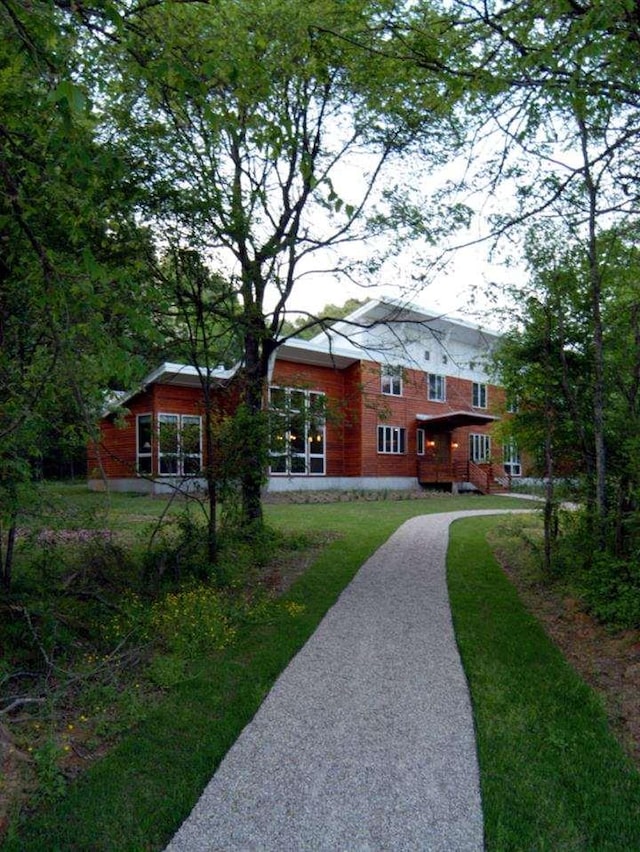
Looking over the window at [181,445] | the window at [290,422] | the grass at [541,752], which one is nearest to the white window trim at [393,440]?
the window at [290,422]

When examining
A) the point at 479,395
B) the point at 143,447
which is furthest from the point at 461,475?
the point at 143,447

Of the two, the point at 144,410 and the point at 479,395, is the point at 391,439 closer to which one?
the point at 479,395

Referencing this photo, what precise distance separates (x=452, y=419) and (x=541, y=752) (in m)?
23.4

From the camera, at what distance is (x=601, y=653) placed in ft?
18.8

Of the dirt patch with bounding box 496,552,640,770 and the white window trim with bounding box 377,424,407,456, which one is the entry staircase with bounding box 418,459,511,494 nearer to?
the white window trim with bounding box 377,424,407,456

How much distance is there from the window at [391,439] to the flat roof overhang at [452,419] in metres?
1.35

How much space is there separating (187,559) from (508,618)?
159 inches

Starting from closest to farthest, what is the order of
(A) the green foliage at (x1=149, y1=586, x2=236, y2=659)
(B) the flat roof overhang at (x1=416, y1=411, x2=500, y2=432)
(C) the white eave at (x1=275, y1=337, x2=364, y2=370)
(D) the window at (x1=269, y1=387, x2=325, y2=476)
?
(A) the green foliage at (x1=149, y1=586, x2=236, y2=659) < (D) the window at (x1=269, y1=387, x2=325, y2=476) < (C) the white eave at (x1=275, y1=337, x2=364, y2=370) < (B) the flat roof overhang at (x1=416, y1=411, x2=500, y2=432)

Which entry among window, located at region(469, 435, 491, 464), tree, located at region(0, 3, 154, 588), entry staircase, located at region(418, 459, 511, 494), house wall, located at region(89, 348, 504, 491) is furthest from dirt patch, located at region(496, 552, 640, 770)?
window, located at region(469, 435, 491, 464)

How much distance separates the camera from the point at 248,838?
9.36ft

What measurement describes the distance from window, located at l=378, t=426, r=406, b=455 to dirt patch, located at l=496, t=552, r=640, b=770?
17310 millimetres

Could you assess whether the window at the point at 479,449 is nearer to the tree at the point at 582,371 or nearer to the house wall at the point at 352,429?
the house wall at the point at 352,429

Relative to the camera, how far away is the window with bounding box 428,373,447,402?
→ 1115 inches

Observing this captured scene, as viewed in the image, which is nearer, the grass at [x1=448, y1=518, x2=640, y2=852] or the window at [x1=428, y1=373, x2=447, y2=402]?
the grass at [x1=448, y1=518, x2=640, y2=852]
